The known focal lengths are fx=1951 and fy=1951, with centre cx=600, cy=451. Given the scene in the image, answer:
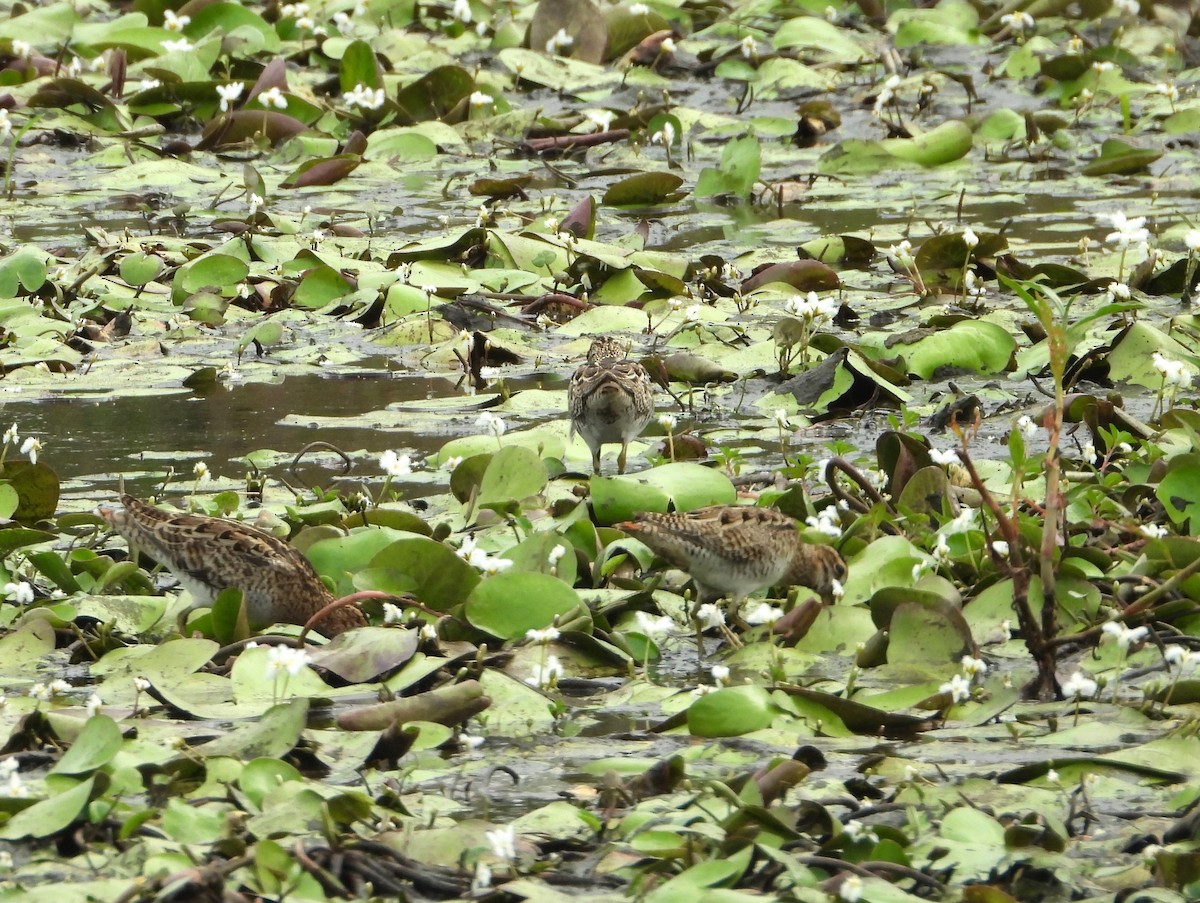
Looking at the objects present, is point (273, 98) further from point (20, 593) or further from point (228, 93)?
point (20, 593)

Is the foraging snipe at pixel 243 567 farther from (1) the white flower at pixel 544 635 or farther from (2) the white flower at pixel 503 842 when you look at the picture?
(2) the white flower at pixel 503 842

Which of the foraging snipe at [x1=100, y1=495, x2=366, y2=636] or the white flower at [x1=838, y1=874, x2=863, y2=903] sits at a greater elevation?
the white flower at [x1=838, y1=874, x2=863, y2=903]

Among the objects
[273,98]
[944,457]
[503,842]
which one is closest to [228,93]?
[273,98]

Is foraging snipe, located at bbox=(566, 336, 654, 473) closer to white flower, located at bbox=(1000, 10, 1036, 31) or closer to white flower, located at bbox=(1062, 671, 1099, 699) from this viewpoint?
white flower, located at bbox=(1062, 671, 1099, 699)

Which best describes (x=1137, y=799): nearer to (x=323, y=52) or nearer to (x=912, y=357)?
(x=912, y=357)

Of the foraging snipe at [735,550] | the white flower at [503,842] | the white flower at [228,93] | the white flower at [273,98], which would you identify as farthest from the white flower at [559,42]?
the white flower at [503,842]

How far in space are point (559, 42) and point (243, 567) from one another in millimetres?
10400

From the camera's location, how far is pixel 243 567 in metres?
5.93

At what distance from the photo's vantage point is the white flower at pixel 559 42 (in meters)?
15.6

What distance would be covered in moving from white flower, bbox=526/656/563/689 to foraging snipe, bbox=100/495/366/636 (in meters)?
0.75

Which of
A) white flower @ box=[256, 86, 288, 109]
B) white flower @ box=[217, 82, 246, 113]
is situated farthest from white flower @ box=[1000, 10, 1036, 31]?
white flower @ box=[217, 82, 246, 113]

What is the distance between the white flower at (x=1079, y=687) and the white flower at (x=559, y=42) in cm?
1104

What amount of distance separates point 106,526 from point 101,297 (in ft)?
11.9

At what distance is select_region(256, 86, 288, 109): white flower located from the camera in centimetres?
1345
